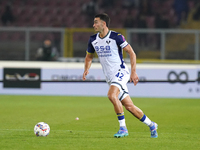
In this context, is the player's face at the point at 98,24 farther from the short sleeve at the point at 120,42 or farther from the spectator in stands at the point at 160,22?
the spectator in stands at the point at 160,22

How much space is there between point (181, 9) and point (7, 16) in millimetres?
8918

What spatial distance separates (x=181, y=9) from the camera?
73.8 ft

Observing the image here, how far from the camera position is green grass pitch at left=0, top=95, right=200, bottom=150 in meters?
6.49

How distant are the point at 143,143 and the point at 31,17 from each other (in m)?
17.9

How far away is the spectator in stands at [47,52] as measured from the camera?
1650cm

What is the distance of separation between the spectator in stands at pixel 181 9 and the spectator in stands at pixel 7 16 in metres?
8.50

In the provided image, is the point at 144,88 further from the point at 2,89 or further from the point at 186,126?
the point at 186,126

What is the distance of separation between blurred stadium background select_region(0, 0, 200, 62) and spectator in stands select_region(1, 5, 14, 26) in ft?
0.28

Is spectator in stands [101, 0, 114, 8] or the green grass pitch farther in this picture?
spectator in stands [101, 0, 114, 8]

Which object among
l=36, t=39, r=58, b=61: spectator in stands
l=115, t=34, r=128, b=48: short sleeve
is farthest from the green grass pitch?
l=36, t=39, r=58, b=61: spectator in stands

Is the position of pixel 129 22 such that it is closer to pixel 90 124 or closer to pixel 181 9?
pixel 181 9

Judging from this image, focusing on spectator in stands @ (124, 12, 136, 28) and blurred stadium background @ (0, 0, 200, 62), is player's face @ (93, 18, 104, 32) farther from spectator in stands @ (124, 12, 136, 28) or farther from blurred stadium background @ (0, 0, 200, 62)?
spectator in stands @ (124, 12, 136, 28)

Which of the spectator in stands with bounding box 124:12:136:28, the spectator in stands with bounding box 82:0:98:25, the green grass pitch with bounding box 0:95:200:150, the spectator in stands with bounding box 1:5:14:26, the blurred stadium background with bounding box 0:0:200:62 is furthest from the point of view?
the spectator in stands with bounding box 82:0:98:25

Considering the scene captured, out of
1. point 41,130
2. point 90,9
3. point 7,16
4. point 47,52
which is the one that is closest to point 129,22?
point 90,9
